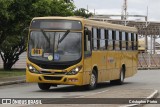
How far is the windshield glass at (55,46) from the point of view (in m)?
21.0

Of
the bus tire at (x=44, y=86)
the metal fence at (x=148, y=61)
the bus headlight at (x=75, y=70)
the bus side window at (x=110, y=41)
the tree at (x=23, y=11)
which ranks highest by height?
the tree at (x=23, y=11)

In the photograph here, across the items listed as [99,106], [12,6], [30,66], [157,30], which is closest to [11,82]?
[12,6]

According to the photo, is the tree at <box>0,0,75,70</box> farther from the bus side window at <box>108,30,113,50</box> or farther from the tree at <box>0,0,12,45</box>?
the bus side window at <box>108,30,113,50</box>

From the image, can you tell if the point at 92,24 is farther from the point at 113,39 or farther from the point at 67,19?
the point at 113,39

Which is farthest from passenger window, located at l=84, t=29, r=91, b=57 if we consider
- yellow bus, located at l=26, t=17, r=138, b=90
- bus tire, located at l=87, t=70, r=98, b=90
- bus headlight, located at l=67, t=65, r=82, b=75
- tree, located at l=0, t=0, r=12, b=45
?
tree, located at l=0, t=0, r=12, b=45

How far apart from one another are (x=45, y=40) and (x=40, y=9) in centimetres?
1005

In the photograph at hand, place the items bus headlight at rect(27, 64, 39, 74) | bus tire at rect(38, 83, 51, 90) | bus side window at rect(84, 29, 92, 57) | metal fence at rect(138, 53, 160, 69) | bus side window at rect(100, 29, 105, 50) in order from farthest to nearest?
metal fence at rect(138, 53, 160, 69), bus side window at rect(100, 29, 105, 50), bus tire at rect(38, 83, 51, 90), bus side window at rect(84, 29, 92, 57), bus headlight at rect(27, 64, 39, 74)

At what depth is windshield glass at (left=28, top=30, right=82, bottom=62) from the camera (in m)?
21.0

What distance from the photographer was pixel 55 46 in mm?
21156

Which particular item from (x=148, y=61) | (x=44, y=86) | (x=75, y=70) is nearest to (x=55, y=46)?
(x=75, y=70)

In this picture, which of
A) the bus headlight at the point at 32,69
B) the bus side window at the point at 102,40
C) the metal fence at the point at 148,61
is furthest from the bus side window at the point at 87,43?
the metal fence at the point at 148,61

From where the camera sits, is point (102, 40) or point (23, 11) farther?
point (23, 11)

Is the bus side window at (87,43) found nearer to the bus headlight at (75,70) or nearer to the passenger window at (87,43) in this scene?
the passenger window at (87,43)

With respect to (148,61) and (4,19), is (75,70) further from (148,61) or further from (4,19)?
(148,61)
